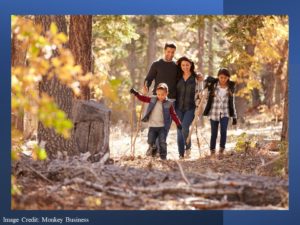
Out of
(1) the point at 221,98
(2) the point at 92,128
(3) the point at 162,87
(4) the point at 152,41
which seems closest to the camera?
(2) the point at 92,128

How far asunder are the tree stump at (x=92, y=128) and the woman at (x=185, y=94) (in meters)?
1.52

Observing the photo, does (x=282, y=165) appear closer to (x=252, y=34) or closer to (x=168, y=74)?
(x=168, y=74)

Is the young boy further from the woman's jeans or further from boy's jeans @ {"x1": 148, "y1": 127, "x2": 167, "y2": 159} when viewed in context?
the woman's jeans

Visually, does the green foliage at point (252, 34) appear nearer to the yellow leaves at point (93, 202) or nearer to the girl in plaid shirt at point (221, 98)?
the girl in plaid shirt at point (221, 98)

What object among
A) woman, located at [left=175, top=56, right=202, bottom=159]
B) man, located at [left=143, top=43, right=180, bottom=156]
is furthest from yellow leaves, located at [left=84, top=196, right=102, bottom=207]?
woman, located at [left=175, top=56, right=202, bottom=159]

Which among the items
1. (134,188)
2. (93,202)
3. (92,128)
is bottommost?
(93,202)

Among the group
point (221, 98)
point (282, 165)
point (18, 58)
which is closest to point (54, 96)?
point (221, 98)

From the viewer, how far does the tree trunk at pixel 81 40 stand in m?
9.27

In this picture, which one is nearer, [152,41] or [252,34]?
[252,34]

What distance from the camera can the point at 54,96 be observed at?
8695mm

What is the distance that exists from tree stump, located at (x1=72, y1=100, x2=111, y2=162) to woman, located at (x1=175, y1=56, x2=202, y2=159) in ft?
4.98

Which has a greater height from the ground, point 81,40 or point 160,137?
point 81,40

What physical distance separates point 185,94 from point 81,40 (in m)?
1.78

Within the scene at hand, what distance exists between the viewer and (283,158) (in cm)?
769
